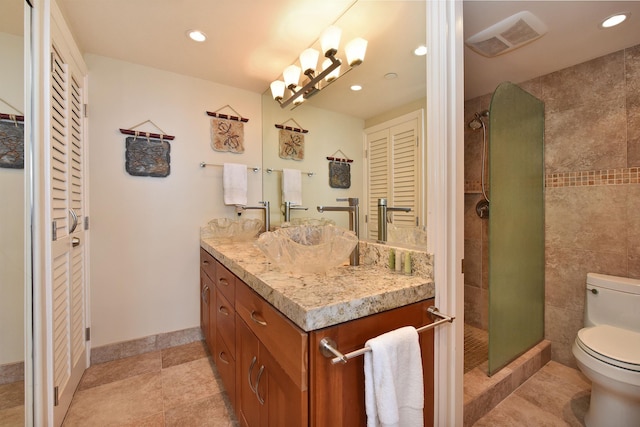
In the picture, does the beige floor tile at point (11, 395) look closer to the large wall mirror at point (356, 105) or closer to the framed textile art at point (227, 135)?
the large wall mirror at point (356, 105)

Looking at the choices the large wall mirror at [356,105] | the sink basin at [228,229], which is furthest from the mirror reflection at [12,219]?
the large wall mirror at [356,105]

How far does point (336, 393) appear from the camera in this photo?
0.79 metres

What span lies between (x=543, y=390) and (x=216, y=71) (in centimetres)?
325

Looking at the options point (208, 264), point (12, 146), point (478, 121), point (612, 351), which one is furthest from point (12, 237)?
point (478, 121)

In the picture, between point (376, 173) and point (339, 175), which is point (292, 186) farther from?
point (376, 173)

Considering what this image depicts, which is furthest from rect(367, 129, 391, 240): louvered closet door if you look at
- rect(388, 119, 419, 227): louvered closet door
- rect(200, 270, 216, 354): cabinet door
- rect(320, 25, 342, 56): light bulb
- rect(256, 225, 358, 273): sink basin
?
rect(200, 270, 216, 354): cabinet door

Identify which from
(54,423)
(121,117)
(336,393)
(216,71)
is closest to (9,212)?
(54,423)

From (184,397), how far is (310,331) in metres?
1.39

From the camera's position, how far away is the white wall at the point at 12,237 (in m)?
1.04

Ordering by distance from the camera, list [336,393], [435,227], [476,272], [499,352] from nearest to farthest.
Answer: [336,393]
[435,227]
[499,352]
[476,272]

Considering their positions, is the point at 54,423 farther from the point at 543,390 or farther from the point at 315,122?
the point at 543,390

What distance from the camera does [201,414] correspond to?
1.47 meters

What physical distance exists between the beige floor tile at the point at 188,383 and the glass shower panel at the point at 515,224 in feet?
5.77

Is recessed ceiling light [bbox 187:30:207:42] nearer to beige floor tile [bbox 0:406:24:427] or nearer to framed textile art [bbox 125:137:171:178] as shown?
framed textile art [bbox 125:137:171:178]
